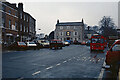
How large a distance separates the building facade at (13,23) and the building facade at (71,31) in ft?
133

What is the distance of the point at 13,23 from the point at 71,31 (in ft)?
174

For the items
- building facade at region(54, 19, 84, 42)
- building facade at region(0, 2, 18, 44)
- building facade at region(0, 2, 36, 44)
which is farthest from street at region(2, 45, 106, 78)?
building facade at region(54, 19, 84, 42)

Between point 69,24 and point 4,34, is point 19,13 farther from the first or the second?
point 69,24

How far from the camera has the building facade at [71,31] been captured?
91.5 metres

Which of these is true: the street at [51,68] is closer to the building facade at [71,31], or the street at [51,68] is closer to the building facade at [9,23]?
the building facade at [9,23]

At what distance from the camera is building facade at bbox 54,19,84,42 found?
9150 cm

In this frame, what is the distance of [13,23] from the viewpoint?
42312mm

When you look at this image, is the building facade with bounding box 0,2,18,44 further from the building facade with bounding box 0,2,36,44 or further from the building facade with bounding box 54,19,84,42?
the building facade with bounding box 54,19,84,42

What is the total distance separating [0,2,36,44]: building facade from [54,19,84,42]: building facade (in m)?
40.4

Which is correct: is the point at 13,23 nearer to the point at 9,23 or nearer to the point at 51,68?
the point at 9,23

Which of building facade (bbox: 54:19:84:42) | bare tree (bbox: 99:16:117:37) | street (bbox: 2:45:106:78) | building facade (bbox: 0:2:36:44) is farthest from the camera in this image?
building facade (bbox: 54:19:84:42)

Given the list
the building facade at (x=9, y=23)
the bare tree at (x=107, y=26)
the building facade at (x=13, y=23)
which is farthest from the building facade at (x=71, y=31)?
the building facade at (x=9, y=23)

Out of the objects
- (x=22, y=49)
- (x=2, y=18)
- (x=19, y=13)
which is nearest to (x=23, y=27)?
(x=19, y=13)

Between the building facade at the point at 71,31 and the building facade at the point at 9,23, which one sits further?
the building facade at the point at 71,31
